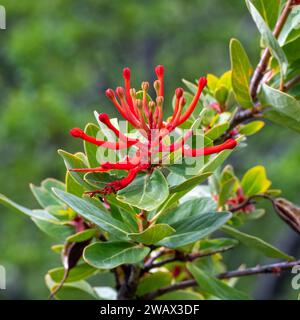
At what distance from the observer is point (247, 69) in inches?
31.9

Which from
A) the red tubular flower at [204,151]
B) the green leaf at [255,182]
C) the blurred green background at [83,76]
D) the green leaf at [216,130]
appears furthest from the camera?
the blurred green background at [83,76]

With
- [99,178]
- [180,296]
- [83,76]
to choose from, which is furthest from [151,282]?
[83,76]

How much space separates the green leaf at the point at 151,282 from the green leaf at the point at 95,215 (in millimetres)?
179

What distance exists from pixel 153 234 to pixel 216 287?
0.61 feet

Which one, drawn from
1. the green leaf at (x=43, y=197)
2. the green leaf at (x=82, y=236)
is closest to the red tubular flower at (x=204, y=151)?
the green leaf at (x=82, y=236)

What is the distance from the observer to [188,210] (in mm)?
787

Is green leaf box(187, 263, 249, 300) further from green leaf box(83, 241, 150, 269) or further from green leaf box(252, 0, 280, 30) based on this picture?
green leaf box(252, 0, 280, 30)

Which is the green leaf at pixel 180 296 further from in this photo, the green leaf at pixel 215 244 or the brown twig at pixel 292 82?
the brown twig at pixel 292 82

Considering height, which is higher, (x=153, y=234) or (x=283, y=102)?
(x=283, y=102)

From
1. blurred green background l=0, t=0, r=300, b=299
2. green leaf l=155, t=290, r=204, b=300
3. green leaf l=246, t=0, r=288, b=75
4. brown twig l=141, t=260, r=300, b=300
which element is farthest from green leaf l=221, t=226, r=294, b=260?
blurred green background l=0, t=0, r=300, b=299

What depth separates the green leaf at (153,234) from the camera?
0.68 m

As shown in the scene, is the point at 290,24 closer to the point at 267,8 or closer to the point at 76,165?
the point at 267,8
